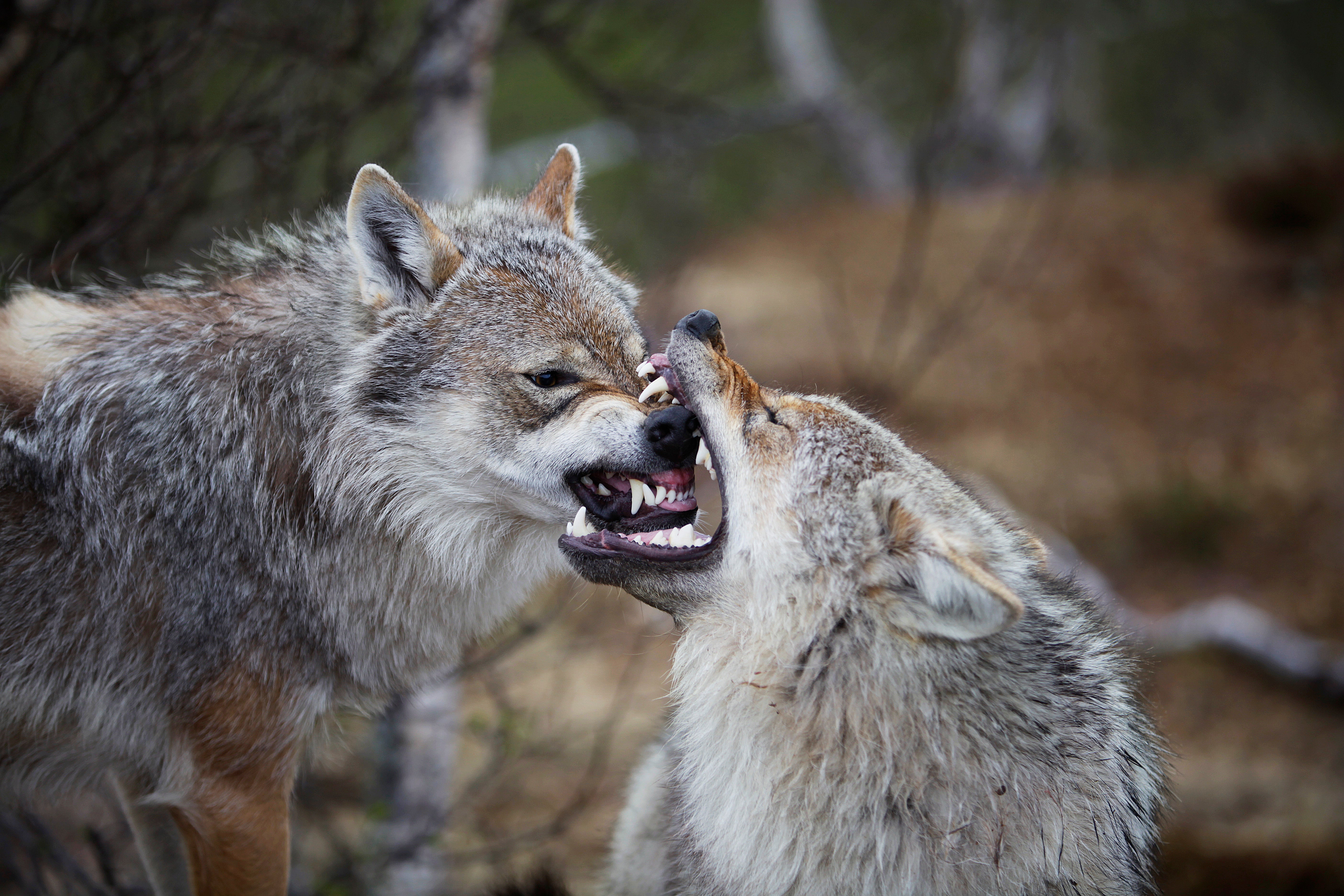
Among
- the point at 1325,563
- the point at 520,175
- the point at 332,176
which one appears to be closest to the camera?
the point at 332,176

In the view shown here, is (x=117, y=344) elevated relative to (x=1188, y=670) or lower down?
lower down

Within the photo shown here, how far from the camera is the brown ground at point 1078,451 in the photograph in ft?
19.0

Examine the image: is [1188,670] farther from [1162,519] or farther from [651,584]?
[651,584]

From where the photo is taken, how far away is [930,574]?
234 centimetres

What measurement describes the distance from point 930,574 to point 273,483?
6.59 feet

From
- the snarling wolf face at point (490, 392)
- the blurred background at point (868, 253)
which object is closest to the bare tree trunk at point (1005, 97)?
the blurred background at point (868, 253)

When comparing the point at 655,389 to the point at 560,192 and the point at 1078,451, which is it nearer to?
the point at 560,192

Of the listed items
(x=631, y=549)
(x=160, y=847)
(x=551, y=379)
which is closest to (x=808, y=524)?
(x=631, y=549)

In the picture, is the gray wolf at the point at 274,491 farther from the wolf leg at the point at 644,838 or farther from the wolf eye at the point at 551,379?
the wolf leg at the point at 644,838

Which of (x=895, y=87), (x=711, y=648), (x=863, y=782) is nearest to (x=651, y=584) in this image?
(x=711, y=648)

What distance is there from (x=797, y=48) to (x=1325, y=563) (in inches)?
491

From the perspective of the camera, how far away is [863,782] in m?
2.52

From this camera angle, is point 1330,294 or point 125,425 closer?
point 125,425

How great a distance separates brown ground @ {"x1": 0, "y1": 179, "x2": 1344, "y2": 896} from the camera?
19.0 ft
